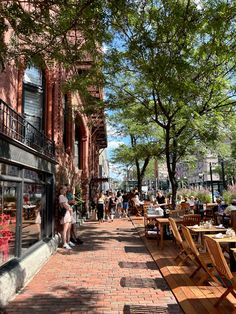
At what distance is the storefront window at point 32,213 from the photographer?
8242 mm

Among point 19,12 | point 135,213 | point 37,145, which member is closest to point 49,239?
point 37,145

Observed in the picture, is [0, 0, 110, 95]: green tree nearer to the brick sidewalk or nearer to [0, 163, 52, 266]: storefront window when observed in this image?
[0, 163, 52, 266]: storefront window

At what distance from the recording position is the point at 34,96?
11.5 metres

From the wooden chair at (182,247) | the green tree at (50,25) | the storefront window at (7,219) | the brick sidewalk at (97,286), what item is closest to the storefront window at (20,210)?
the storefront window at (7,219)

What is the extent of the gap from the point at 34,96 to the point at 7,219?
549cm

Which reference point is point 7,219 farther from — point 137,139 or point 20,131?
point 137,139

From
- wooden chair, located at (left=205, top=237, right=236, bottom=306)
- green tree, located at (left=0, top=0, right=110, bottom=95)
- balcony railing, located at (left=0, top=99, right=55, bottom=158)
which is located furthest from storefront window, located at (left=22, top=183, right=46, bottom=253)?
wooden chair, located at (left=205, top=237, right=236, bottom=306)

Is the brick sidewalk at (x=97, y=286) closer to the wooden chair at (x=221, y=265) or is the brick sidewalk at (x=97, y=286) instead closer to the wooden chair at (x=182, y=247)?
the wooden chair at (x=182, y=247)

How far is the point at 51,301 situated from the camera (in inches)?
239

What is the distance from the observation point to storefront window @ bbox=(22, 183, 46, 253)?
8.24 m

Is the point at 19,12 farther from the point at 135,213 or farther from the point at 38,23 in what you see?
the point at 135,213

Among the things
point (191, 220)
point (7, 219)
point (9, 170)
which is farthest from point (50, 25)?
point (191, 220)

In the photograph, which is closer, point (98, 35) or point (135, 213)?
point (98, 35)

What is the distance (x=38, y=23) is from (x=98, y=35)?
1503mm
